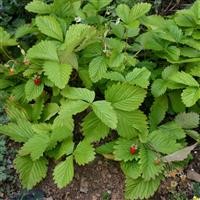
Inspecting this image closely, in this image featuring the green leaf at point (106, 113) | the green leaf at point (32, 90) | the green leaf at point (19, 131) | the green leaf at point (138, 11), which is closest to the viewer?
the green leaf at point (106, 113)

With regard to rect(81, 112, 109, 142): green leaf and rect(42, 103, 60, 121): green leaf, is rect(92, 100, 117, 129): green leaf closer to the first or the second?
rect(81, 112, 109, 142): green leaf

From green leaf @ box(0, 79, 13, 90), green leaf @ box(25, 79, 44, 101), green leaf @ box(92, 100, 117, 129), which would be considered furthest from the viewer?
green leaf @ box(0, 79, 13, 90)

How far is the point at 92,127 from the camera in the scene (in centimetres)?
316

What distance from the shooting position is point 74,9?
3596 millimetres

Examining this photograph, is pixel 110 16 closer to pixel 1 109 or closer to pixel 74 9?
pixel 74 9

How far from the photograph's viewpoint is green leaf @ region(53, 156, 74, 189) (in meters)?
3.00

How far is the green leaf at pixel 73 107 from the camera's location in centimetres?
304

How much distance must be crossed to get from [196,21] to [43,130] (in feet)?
4.15

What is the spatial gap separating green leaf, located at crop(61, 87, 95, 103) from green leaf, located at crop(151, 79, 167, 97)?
1.43 ft

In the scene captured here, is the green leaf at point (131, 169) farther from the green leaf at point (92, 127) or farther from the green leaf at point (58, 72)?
the green leaf at point (58, 72)

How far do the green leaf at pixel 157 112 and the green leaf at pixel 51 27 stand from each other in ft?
2.54

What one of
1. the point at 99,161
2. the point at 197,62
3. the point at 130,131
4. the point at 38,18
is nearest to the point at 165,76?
the point at 197,62

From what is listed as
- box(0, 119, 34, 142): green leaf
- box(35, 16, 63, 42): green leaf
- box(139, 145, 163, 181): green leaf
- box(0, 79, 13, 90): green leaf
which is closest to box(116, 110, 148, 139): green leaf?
box(139, 145, 163, 181): green leaf

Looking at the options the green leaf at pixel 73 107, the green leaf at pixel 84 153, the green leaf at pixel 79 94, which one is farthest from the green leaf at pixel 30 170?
the green leaf at pixel 79 94
